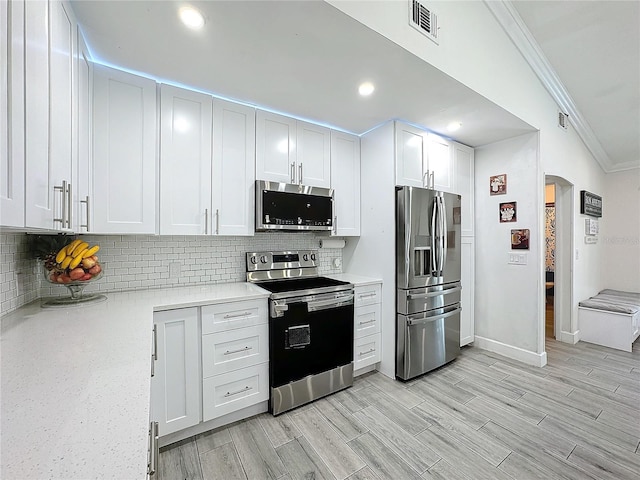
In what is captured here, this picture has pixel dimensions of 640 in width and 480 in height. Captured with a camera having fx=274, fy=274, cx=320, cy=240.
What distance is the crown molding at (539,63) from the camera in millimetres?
2453

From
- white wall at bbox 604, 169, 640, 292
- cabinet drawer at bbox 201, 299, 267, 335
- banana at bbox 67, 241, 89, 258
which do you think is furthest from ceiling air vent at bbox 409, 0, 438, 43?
white wall at bbox 604, 169, 640, 292

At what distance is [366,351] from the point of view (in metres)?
2.70

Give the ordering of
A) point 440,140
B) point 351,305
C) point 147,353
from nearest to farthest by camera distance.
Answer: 1. point 147,353
2. point 351,305
3. point 440,140

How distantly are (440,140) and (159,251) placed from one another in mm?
3044

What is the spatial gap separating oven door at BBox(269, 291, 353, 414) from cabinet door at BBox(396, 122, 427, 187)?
1303 millimetres

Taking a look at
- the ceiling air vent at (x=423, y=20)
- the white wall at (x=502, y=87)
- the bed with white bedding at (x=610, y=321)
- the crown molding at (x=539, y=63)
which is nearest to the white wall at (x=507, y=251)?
the white wall at (x=502, y=87)

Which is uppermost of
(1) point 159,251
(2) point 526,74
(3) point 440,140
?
(2) point 526,74

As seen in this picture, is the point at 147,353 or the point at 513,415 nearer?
the point at 147,353

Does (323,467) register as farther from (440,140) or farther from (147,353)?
(440,140)

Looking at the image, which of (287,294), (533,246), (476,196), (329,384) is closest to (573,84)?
(476,196)

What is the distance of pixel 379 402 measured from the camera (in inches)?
91.4

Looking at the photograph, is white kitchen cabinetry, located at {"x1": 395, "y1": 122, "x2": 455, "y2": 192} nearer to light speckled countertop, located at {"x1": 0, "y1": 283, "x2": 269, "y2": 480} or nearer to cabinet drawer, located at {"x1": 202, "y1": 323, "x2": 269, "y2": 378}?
cabinet drawer, located at {"x1": 202, "y1": 323, "x2": 269, "y2": 378}

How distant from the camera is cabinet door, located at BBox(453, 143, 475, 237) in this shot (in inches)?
129

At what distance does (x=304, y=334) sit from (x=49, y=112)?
6.41 ft
